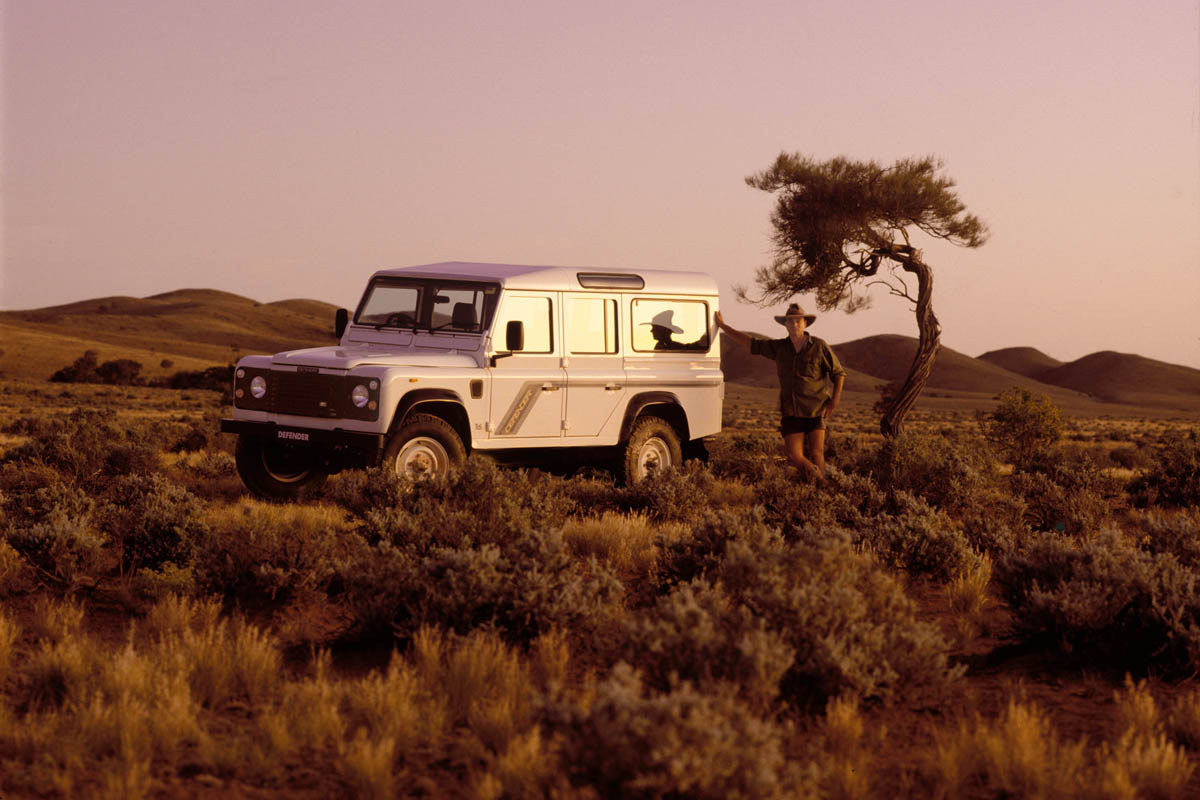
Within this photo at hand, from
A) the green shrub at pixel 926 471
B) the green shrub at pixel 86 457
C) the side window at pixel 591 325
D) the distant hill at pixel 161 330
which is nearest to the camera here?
the side window at pixel 591 325

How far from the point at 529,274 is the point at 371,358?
1.96m

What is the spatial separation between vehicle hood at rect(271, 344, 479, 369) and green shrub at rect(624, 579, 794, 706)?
6655 mm

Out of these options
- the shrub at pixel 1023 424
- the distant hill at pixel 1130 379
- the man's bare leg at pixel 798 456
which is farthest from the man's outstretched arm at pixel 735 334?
the distant hill at pixel 1130 379

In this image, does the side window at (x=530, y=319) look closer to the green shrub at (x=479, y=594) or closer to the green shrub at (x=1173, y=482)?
the green shrub at (x=479, y=594)

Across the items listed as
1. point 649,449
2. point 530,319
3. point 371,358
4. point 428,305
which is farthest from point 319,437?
point 649,449

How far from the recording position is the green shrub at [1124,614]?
620cm

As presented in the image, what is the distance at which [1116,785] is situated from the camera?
423 centimetres

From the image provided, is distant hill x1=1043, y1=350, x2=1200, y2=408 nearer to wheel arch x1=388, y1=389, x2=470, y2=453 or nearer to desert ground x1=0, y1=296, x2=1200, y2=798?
wheel arch x1=388, y1=389, x2=470, y2=453

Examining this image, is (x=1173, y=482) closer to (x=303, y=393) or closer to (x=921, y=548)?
(x=921, y=548)

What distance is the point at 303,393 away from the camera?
452 inches

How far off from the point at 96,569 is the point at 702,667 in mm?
5061

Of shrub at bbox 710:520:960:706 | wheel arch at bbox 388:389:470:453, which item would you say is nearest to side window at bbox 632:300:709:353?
wheel arch at bbox 388:389:470:453

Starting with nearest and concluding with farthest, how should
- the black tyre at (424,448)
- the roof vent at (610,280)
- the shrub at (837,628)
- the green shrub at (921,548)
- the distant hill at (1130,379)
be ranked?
the shrub at (837,628)
the green shrub at (921,548)
the black tyre at (424,448)
the roof vent at (610,280)
the distant hill at (1130,379)

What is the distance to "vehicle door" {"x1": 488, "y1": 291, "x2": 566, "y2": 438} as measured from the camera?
1206 cm
